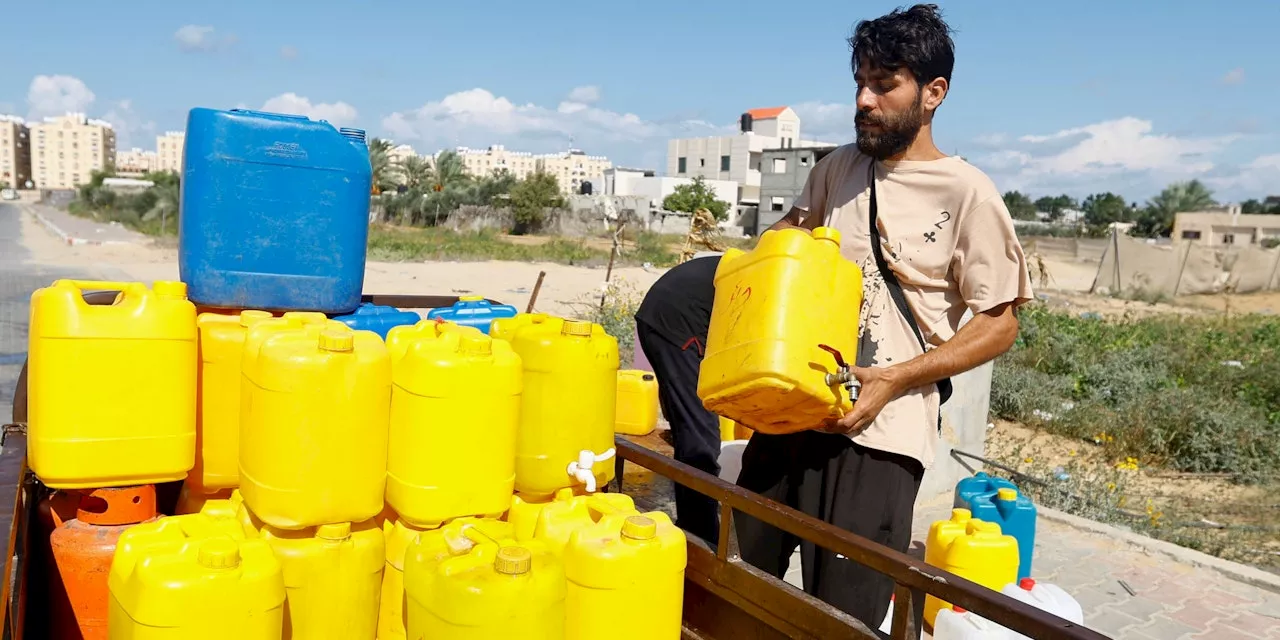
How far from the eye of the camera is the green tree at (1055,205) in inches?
3199

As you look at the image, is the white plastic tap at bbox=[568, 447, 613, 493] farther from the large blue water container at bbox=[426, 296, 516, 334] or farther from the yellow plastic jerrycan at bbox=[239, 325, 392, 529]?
the large blue water container at bbox=[426, 296, 516, 334]

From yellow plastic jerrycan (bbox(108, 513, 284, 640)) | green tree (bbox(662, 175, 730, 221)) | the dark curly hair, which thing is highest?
green tree (bbox(662, 175, 730, 221))

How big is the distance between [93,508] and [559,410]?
1255mm

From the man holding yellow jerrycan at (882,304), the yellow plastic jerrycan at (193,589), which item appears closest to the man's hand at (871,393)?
the man holding yellow jerrycan at (882,304)

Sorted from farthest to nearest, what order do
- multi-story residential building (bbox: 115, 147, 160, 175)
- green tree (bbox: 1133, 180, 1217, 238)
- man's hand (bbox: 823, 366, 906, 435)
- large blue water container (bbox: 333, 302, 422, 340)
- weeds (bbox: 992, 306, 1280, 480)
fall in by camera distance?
multi-story residential building (bbox: 115, 147, 160, 175) → green tree (bbox: 1133, 180, 1217, 238) → weeds (bbox: 992, 306, 1280, 480) → large blue water container (bbox: 333, 302, 422, 340) → man's hand (bbox: 823, 366, 906, 435)

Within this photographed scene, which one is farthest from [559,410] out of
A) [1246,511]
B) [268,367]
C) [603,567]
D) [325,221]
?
[1246,511]

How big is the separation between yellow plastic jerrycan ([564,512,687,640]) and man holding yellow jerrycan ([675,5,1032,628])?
41 centimetres

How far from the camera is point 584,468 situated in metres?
2.52

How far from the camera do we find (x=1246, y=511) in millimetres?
6855

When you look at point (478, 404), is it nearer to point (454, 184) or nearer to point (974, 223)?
point (974, 223)

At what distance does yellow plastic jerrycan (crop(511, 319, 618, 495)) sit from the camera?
253cm

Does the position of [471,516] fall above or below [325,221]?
below

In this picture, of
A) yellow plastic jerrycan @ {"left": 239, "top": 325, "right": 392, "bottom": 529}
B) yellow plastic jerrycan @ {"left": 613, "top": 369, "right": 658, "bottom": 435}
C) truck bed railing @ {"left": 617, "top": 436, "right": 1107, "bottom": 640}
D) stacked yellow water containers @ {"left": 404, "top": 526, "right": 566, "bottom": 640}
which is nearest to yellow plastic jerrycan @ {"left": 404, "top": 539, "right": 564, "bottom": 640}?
stacked yellow water containers @ {"left": 404, "top": 526, "right": 566, "bottom": 640}

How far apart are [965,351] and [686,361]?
1994 millimetres
